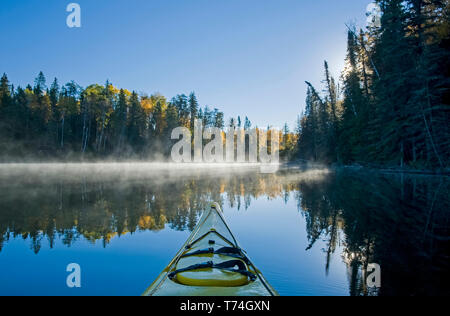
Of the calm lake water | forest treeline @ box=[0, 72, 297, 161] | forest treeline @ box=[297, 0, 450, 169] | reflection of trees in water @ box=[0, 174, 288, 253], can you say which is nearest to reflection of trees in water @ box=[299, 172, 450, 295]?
the calm lake water

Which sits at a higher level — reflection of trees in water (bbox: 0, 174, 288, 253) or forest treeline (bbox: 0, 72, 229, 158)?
forest treeline (bbox: 0, 72, 229, 158)

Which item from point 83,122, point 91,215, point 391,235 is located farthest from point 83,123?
point 391,235

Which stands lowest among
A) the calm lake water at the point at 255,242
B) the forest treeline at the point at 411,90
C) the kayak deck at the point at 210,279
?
the calm lake water at the point at 255,242

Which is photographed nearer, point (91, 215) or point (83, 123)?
point (91, 215)

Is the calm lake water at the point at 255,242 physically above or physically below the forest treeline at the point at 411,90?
below

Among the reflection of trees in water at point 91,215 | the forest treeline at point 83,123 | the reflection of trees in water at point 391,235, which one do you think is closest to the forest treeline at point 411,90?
the reflection of trees in water at point 391,235

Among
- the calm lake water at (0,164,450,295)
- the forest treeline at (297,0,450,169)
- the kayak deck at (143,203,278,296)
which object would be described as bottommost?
the calm lake water at (0,164,450,295)

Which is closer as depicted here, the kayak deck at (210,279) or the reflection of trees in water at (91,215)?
the kayak deck at (210,279)

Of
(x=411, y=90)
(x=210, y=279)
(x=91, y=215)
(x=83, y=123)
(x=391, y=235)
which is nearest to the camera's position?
(x=210, y=279)

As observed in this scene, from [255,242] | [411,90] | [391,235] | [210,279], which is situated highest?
[411,90]

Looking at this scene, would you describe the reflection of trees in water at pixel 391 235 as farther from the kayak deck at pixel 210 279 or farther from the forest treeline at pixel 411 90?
the forest treeline at pixel 411 90

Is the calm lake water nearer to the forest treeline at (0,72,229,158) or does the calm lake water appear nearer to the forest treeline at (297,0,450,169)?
the forest treeline at (297,0,450,169)

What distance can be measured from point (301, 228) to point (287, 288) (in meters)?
3.29

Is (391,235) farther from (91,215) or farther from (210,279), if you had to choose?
(91,215)
